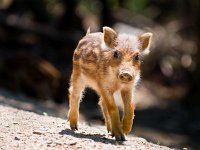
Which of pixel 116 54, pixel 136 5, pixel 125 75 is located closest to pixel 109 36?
pixel 116 54

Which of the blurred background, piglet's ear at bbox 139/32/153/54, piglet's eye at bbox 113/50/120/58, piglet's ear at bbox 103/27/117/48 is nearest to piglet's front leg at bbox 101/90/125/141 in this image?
piglet's eye at bbox 113/50/120/58

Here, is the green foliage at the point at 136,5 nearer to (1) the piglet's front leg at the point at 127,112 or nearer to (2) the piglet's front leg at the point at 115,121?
(1) the piglet's front leg at the point at 127,112

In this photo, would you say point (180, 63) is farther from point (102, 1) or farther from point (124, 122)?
point (124, 122)

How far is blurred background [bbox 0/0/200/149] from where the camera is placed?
19.9m

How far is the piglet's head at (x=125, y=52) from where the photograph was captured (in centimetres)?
872

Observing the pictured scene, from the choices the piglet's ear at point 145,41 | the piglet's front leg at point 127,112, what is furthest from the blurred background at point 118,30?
the piglet's front leg at point 127,112

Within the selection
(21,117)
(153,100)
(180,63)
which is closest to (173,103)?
(153,100)

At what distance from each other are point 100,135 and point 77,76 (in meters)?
0.98

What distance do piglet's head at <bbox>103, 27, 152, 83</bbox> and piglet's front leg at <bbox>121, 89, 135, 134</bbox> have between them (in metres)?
0.23

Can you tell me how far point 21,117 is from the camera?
10516 millimetres

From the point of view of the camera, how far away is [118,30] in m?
26.2

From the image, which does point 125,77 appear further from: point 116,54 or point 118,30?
point 118,30

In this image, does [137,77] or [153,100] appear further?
[153,100]

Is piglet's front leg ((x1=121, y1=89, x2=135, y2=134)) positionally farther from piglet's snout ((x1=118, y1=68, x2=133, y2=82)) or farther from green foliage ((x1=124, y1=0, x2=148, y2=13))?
green foliage ((x1=124, y1=0, x2=148, y2=13))
